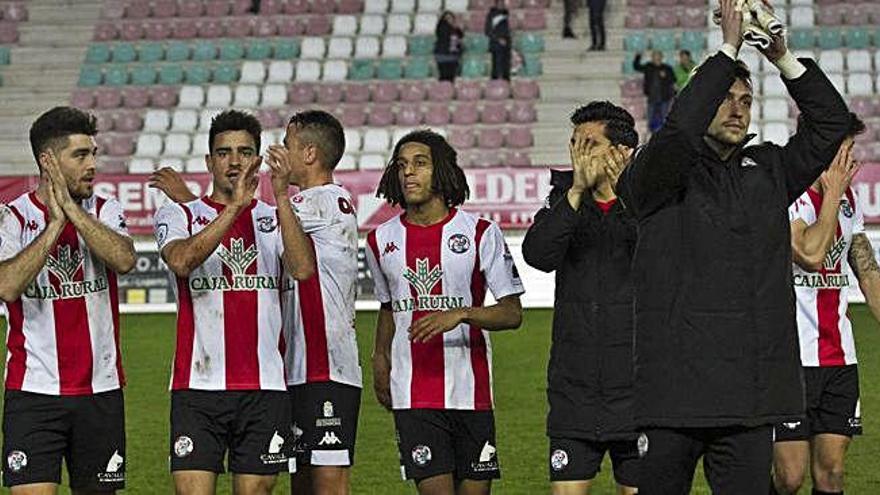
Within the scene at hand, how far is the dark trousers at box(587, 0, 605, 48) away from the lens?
97.9 feet

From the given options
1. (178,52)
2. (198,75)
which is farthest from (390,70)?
(178,52)

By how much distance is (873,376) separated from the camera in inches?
608

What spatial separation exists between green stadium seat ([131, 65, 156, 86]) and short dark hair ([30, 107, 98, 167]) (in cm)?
2429

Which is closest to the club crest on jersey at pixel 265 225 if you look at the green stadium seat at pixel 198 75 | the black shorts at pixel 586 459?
the black shorts at pixel 586 459

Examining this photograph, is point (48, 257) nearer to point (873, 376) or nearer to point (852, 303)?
point (873, 376)

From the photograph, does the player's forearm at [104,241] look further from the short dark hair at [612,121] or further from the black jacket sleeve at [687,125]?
the black jacket sleeve at [687,125]

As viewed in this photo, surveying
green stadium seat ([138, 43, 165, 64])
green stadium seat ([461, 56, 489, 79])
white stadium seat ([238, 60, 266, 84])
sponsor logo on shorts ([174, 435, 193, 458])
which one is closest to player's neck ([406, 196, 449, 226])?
sponsor logo on shorts ([174, 435, 193, 458])

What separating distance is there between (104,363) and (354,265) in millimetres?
1325

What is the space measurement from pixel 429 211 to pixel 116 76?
24.5m

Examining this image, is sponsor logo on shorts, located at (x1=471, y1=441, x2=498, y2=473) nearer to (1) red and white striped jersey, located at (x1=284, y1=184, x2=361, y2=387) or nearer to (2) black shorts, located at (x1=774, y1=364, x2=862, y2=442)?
(1) red and white striped jersey, located at (x1=284, y1=184, x2=361, y2=387)

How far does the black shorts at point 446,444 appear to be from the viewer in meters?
7.47

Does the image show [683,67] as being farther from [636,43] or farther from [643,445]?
[643,445]

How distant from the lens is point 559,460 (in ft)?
23.8

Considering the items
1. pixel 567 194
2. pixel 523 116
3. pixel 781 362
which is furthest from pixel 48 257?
pixel 523 116
